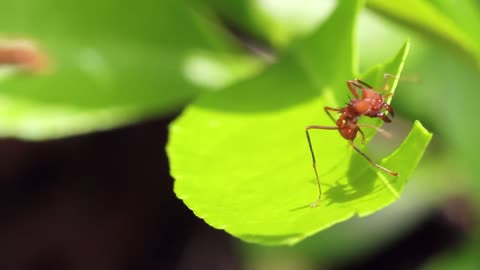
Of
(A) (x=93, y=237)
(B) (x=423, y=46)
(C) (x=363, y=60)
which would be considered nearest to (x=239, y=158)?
(C) (x=363, y=60)

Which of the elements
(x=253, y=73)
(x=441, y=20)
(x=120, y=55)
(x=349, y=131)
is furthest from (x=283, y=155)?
(x=120, y=55)

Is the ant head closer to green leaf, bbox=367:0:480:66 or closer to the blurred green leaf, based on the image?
green leaf, bbox=367:0:480:66

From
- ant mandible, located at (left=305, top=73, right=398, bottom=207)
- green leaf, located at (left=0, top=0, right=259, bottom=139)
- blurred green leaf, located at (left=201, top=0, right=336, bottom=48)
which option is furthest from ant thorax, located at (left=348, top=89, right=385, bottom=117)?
green leaf, located at (left=0, top=0, right=259, bottom=139)

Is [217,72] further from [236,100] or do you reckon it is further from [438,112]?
[438,112]

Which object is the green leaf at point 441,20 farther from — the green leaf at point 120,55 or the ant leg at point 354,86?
the green leaf at point 120,55

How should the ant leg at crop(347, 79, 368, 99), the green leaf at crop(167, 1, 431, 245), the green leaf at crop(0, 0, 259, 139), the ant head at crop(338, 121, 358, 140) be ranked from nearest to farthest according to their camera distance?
the green leaf at crop(167, 1, 431, 245) → the ant head at crop(338, 121, 358, 140) → the ant leg at crop(347, 79, 368, 99) → the green leaf at crop(0, 0, 259, 139)

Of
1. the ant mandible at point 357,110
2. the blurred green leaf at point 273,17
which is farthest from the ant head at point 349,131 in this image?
the blurred green leaf at point 273,17
